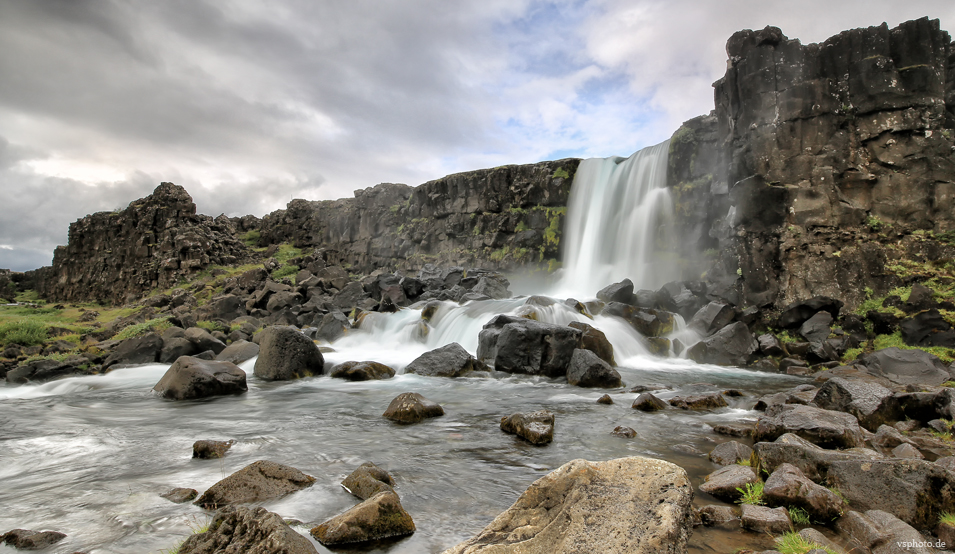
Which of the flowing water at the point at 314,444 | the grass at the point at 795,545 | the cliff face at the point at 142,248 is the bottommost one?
the flowing water at the point at 314,444

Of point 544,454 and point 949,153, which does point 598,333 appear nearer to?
point 544,454

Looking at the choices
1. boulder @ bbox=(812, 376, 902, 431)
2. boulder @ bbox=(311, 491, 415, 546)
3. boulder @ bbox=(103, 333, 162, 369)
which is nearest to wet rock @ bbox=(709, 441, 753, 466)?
boulder @ bbox=(812, 376, 902, 431)

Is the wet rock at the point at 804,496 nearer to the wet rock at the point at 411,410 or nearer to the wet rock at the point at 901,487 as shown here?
the wet rock at the point at 901,487

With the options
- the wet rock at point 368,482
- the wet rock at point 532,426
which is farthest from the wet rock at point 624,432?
the wet rock at point 368,482

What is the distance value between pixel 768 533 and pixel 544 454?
3.16 meters

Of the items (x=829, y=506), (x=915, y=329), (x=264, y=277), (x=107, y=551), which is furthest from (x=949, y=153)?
(x=264, y=277)

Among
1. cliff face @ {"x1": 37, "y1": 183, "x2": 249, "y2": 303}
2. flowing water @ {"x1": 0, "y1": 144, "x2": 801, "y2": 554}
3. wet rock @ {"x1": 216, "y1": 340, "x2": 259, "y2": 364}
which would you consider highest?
cliff face @ {"x1": 37, "y1": 183, "x2": 249, "y2": 303}

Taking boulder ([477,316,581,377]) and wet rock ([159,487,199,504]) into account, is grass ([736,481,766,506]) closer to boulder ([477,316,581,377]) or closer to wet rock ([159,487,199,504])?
wet rock ([159,487,199,504])

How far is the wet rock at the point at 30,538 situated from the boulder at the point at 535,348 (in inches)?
430

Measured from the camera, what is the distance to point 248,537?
3047mm

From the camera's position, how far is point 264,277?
3256 cm

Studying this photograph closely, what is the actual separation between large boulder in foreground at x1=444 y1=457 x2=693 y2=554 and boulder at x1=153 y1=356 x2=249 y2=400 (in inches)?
411

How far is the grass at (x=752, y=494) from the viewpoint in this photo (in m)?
4.54

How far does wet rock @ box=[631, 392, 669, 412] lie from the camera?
9328 mm
